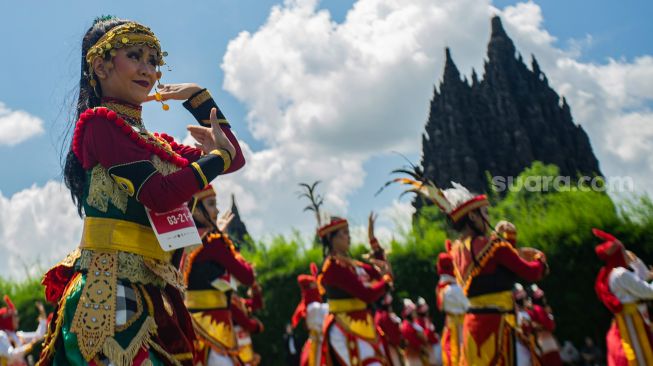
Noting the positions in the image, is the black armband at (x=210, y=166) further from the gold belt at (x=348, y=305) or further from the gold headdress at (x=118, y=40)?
the gold belt at (x=348, y=305)

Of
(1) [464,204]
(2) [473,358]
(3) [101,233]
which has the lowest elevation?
(2) [473,358]

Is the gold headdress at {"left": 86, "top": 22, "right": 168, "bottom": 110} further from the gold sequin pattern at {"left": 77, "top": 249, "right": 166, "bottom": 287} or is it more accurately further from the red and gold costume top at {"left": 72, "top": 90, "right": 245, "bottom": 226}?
the gold sequin pattern at {"left": 77, "top": 249, "right": 166, "bottom": 287}

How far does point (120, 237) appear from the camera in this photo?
2348mm

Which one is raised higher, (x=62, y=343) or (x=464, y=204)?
(x=464, y=204)

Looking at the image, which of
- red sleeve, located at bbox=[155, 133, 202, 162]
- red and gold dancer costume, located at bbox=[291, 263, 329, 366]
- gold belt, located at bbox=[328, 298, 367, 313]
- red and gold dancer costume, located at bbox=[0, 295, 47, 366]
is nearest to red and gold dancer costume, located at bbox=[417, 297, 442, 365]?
red and gold dancer costume, located at bbox=[291, 263, 329, 366]

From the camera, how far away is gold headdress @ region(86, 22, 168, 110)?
103 inches

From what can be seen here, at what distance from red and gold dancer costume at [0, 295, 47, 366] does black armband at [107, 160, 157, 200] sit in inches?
218

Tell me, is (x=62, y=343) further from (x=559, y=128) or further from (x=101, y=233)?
(x=559, y=128)

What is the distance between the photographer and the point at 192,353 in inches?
97.9

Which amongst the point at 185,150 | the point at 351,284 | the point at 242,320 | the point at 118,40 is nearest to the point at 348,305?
the point at 351,284

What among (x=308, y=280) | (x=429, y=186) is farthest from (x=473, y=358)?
(x=308, y=280)

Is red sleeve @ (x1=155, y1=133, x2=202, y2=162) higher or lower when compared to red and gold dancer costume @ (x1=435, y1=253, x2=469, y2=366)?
higher

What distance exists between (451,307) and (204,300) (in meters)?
2.76

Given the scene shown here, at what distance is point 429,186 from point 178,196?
4225 millimetres
